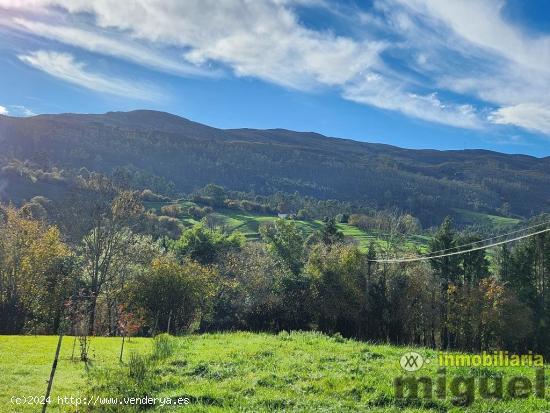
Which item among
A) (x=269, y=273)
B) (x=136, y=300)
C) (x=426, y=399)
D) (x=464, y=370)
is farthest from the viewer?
(x=269, y=273)

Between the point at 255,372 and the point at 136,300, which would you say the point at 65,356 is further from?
the point at 136,300

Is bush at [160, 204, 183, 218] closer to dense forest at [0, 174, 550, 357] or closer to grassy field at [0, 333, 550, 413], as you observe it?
dense forest at [0, 174, 550, 357]

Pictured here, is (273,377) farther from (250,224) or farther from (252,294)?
(250,224)

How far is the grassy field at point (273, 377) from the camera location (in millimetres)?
11641

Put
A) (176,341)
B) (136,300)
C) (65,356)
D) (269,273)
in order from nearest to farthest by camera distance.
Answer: (65,356) < (176,341) < (136,300) < (269,273)

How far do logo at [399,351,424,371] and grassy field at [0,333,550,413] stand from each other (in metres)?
0.32

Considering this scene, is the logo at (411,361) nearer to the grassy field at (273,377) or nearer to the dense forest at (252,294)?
the grassy field at (273,377)

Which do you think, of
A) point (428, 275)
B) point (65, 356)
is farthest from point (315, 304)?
point (65, 356)

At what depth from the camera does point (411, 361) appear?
17.0m

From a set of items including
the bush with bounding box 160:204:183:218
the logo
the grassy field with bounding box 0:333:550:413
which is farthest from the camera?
the bush with bounding box 160:204:183:218

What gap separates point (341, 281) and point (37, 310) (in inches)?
1115

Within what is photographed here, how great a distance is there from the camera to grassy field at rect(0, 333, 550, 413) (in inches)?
458

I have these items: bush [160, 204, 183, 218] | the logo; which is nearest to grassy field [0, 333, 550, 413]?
the logo

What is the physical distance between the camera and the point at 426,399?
11875mm
